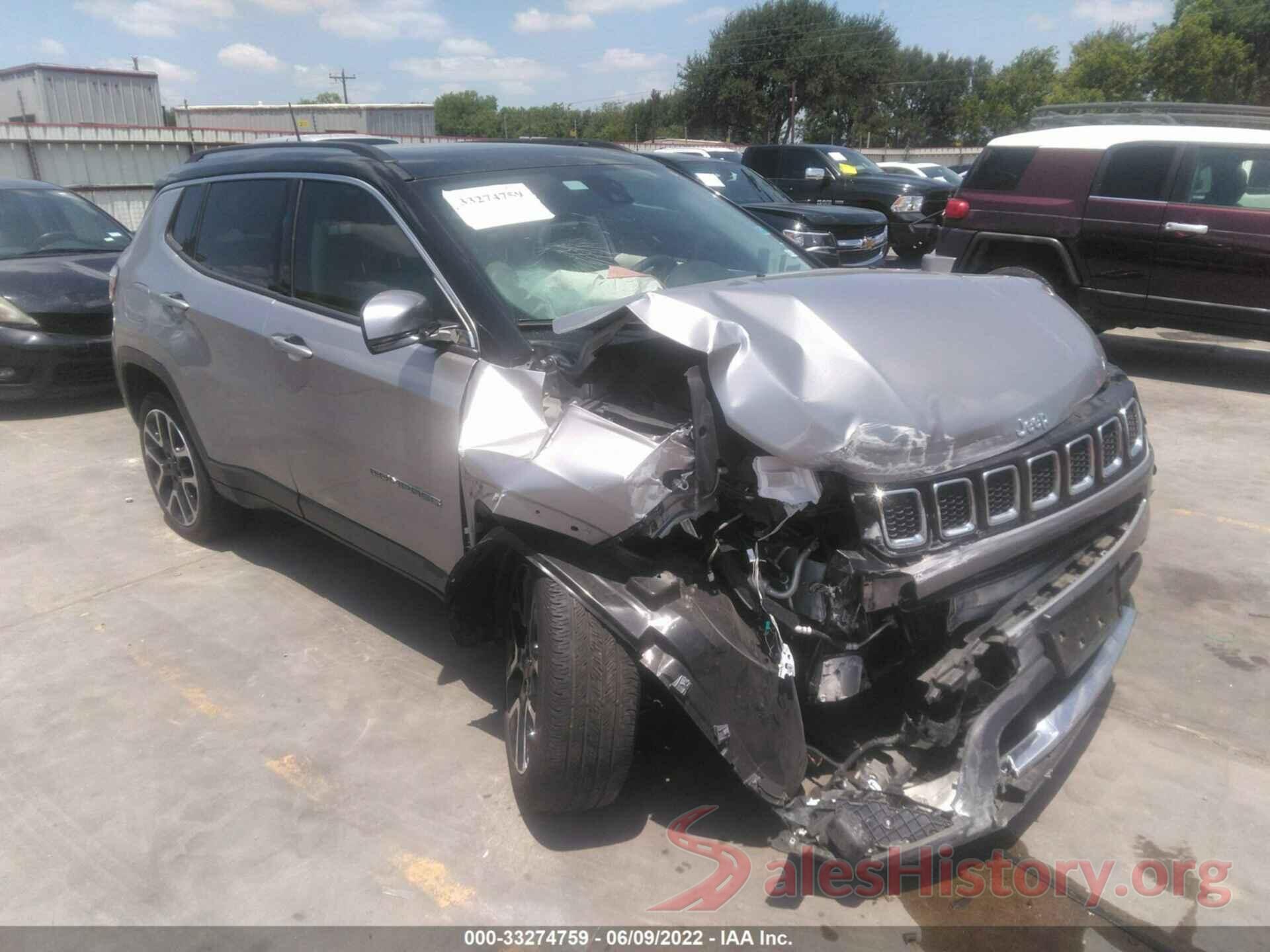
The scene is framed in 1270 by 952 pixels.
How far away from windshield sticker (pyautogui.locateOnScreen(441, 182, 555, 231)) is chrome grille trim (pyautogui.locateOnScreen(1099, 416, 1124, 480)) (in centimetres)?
195

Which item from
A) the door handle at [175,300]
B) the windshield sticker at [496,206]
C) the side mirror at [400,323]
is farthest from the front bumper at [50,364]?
the side mirror at [400,323]

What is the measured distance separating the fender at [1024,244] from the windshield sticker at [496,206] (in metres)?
6.05

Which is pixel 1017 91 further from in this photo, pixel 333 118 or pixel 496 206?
pixel 496 206

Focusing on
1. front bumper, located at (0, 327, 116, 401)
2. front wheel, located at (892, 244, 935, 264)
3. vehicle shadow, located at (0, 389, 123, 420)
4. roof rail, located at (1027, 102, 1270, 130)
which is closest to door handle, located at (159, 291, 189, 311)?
front bumper, located at (0, 327, 116, 401)

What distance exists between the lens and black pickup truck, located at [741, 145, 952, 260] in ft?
45.4

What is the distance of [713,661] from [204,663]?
2390 mm

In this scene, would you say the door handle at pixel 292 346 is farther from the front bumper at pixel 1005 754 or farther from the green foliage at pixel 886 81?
the green foliage at pixel 886 81

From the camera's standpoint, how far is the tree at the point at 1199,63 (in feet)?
130

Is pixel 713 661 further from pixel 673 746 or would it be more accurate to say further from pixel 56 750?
pixel 56 750

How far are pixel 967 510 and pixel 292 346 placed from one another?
243cm

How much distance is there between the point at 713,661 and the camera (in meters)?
2.29

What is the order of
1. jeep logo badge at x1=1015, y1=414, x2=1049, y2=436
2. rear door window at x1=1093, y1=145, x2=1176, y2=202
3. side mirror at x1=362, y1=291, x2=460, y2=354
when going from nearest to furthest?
1. jeep logo badge at x1=1015, y1=414, x2=1049, y2=436
2. side mirror at x1=362, y1=291, x2=460, y2=354
3. rear door window at x1=1093, y1=145, x2=1176, y2=202

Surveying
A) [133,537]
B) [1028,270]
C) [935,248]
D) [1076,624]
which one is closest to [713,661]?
[1076,624]

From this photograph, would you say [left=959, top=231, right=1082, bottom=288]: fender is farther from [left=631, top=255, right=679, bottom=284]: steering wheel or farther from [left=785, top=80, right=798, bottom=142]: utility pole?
[left=785, top=80, right=798, bottom=142]: utility pole
